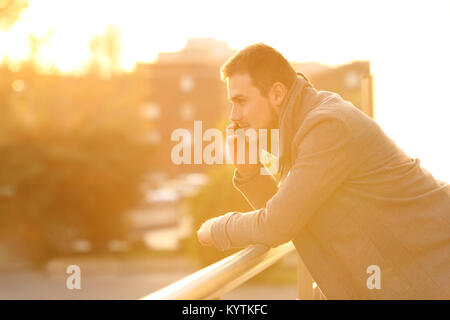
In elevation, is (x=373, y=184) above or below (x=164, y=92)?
below

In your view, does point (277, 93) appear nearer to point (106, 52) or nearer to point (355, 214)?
point (355, 214)

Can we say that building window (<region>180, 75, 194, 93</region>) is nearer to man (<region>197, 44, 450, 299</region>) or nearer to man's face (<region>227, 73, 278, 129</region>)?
man's face (<region>227, 73, 278, 129</region>)

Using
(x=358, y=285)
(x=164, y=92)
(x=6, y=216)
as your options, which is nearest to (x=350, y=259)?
(x=358, y=285)

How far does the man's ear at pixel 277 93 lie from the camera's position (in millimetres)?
1657

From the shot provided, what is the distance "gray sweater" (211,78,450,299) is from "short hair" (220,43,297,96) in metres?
0.23

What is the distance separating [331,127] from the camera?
4.67ft

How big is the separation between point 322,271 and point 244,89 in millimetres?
591

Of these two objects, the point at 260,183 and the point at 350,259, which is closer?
the point at 350,259

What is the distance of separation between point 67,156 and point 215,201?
6.09m

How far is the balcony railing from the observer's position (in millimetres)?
957

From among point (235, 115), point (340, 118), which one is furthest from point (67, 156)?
point (340, 118)

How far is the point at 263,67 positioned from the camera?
1657mm

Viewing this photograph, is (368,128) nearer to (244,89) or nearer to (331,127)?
(331,127)
